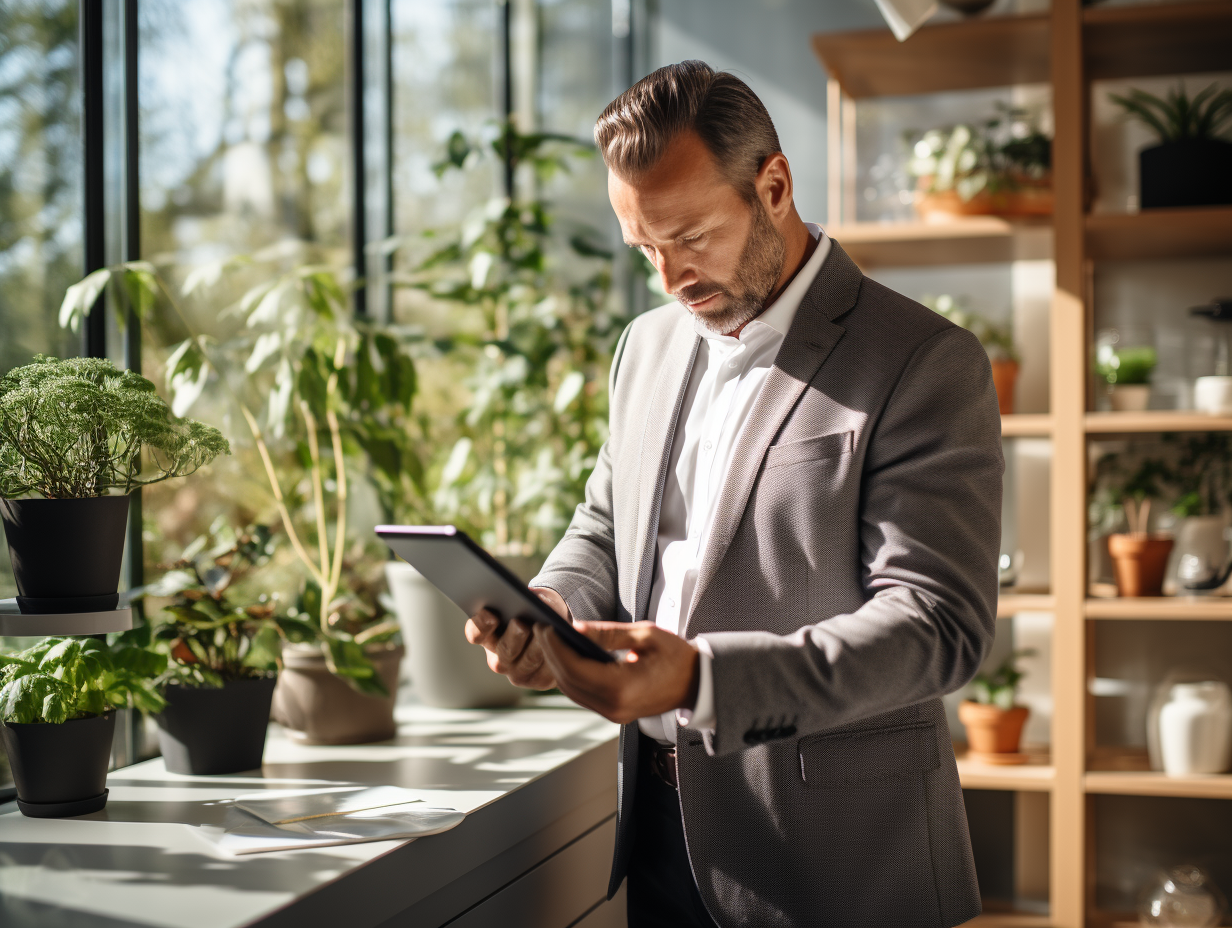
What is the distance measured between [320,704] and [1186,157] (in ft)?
7.36

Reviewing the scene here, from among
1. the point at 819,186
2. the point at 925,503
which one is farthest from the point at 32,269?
the point at 819,186

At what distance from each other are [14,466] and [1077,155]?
226 cm

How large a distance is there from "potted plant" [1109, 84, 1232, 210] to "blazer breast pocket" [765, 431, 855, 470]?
1727 mm

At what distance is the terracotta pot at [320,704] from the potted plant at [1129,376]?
1819 millimetres

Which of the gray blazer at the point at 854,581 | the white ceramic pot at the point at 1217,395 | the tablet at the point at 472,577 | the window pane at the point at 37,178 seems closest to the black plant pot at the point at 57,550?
the window pane at the point at 37,178

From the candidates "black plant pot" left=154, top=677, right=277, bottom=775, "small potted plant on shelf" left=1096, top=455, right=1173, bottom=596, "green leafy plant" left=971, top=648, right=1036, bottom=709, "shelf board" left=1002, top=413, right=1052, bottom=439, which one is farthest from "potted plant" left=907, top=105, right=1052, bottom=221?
"black plant pot" left=154, top=677, right=277, bottom=775

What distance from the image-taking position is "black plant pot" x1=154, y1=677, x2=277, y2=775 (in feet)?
5.36

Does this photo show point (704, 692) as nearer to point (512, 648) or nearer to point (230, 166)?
point (512, 648)

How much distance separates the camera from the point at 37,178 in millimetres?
1693

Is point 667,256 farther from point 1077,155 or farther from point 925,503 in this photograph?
point 1077,155

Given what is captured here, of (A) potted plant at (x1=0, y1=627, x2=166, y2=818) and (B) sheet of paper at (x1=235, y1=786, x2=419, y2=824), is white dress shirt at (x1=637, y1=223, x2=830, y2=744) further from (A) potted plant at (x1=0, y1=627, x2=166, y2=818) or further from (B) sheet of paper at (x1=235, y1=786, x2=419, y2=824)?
(A) potted plant at (x1=0, y1=627, x2=166, y2=818)

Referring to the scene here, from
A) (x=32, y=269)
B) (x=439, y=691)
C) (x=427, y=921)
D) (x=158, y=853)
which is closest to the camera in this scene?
(x=158, y=853)

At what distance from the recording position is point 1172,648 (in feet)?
8.97

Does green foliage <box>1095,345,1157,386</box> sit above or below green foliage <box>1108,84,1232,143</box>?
below
